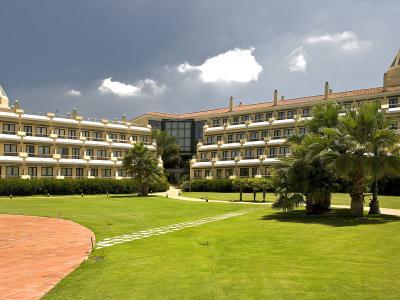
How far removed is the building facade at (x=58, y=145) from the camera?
65.1m

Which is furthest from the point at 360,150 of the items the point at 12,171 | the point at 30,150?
the point at 30,150

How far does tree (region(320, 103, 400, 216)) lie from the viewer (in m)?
23.4

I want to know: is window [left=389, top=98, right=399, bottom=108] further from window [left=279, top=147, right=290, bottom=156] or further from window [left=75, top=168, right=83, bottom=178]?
window [left=75, top=168, right=83, bottom=178]

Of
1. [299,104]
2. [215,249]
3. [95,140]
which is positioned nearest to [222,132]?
[299,104]

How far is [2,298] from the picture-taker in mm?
9852

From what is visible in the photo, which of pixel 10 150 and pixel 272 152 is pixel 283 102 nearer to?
pixel 272 152

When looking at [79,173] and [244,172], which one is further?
[244,172]

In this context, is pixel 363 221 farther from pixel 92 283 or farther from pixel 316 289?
pixel 92 283

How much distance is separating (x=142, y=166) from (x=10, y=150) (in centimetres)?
2463

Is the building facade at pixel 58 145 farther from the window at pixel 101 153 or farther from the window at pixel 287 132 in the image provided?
the window at pixel 287 132

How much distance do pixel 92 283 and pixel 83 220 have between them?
1694 centimetres

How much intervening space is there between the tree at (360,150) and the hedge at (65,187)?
152 ft

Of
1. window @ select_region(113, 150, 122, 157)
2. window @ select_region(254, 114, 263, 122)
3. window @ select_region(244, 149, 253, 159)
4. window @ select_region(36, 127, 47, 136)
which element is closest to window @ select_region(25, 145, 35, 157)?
window @ select_region(36, 127, 47, 136)

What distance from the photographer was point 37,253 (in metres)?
16.1
